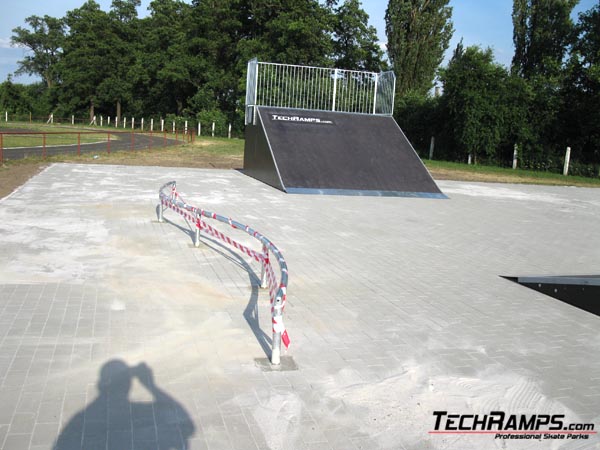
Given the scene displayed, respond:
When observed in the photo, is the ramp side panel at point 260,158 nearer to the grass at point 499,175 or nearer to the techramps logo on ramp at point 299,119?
the techramps logo on ramp at point 299,119

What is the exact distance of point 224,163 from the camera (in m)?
25.5

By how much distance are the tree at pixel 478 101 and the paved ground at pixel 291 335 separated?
2118cm

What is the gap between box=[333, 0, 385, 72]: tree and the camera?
165ft

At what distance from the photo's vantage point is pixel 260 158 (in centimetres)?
1878

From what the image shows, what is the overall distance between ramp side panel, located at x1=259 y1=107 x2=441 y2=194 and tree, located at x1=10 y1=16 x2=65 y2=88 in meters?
72.7

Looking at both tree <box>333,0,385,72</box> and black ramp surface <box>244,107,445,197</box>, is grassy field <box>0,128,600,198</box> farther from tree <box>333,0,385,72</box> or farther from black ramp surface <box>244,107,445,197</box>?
tree <box>333,0,385,72</box>

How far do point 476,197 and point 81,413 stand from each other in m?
16.5

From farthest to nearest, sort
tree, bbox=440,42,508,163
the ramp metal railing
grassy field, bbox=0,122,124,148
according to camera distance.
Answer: tree, bbox=440,42,508,163 → grassy field, bbox=0,122,124,148 → the ramp metal railing

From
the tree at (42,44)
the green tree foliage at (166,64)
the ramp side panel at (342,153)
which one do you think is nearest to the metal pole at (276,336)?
the ramp side panel at (342,153)

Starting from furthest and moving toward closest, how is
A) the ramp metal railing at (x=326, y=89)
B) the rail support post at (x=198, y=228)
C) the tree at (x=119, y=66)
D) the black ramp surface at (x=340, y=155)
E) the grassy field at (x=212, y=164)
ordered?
the tree at (x=119, y=66) < the grassy field at (x=212, y=164) < the ramp metal railing at (x=326, y=89) < the black ramp surface at (x=340, y=155) < the rail support post at (x=198, y=228)

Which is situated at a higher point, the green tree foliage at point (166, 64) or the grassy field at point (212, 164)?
the green tree foliage at point (166, 64)

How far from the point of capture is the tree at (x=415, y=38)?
4403cm

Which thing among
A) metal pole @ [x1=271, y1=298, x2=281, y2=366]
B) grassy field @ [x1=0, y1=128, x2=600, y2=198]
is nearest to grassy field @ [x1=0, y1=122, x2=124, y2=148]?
grassy field @ [x1=0, y1=128, x2=600, y2=198]

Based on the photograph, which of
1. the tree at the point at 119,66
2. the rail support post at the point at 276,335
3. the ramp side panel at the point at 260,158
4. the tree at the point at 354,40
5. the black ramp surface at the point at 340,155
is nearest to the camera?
the rail support post at the point at 276,335
